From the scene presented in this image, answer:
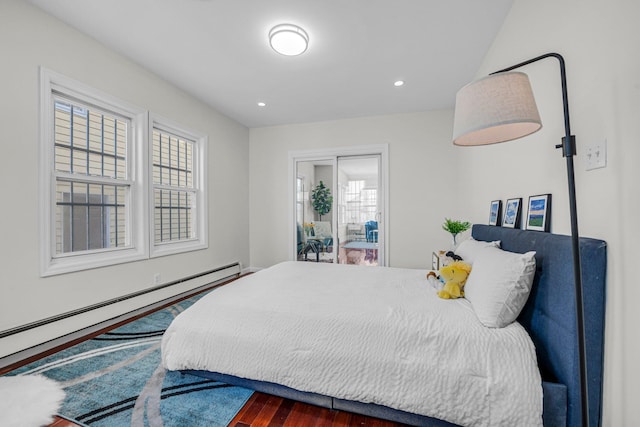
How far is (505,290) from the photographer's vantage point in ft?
4.25

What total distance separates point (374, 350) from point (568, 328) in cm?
81

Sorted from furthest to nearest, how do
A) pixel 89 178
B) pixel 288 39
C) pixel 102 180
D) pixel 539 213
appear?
pixel 102 180
pixel 89 178
pixel 288 39
pixel 539 213

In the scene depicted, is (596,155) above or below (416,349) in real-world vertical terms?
above

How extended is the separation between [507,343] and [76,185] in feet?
11.3

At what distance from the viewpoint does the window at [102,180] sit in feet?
7.09

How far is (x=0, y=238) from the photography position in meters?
1.85

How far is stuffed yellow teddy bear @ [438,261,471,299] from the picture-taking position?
5.52 feet

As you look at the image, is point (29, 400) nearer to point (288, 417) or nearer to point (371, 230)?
point (288, 417)

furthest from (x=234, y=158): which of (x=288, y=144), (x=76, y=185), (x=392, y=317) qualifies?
(x=392, y=317)

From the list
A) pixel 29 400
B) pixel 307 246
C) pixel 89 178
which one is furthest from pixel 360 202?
pixel 29 400

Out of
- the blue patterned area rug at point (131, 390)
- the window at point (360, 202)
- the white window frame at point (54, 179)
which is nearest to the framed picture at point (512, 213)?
the blue patterned area rug at point (131, 390)

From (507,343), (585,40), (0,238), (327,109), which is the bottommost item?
(507,343)

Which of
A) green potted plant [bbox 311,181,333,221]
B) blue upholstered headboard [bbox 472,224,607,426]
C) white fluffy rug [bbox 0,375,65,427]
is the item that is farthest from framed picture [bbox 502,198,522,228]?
white fluffy rug [bbox 0,375,65,427]

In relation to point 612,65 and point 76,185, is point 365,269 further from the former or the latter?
point 76,185
